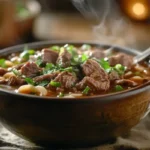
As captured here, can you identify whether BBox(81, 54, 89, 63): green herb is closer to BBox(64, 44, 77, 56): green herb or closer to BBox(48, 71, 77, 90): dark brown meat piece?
BBox(64, 44, 77, 56): green herb

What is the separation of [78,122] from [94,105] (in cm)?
11

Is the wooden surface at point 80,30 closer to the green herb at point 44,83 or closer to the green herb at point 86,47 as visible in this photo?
the green herb at point 86,47

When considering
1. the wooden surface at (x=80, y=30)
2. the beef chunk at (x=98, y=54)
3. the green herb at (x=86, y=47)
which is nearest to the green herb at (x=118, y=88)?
the beef chunk at (x=98, y=54)

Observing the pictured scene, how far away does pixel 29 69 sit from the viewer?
6.70 feet

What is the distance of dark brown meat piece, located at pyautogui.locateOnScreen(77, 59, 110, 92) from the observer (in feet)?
6.31

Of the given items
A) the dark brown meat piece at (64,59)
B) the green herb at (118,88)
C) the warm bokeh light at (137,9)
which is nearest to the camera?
the green herb at (118,88)

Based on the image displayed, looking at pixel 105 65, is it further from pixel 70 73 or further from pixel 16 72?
pixel 16 72

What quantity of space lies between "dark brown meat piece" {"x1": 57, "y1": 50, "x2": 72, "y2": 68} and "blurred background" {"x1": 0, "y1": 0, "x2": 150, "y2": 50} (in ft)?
5.58

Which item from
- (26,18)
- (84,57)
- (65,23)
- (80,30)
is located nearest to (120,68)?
(84,57)

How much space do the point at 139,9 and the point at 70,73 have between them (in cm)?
320

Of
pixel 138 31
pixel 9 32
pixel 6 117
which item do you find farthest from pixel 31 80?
pixel 138 31

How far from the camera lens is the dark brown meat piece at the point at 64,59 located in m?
2.14

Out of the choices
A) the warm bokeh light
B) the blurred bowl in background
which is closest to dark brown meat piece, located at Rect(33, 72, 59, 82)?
the blurred bowl in background

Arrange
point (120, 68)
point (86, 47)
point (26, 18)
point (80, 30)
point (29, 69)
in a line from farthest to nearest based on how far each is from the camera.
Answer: point (80, 30) < point (26, 18) < point (86, 47) < point (120, 68) < point (29, 69)
